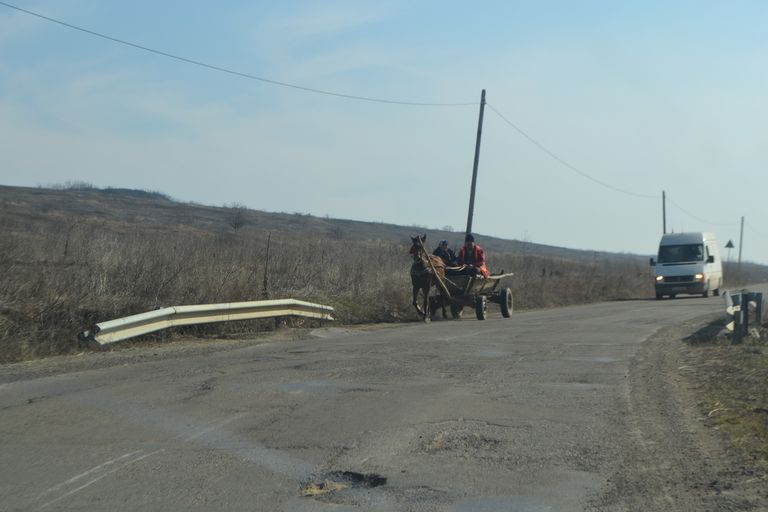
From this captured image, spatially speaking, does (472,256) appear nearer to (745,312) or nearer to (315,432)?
(745,312)

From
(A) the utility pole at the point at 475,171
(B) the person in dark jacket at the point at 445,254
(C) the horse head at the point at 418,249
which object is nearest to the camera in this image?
(C) the horse head at the point at 418,249

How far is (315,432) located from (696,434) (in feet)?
11.6

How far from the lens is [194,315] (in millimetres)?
15914

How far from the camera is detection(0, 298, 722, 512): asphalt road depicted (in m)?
5.95

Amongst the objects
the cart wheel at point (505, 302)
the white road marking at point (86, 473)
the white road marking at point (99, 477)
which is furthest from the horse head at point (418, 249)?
→ the white road marking at point (86, 473)

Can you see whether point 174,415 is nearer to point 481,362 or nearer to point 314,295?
point 481,362

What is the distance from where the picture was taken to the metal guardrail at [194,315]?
13.8 m

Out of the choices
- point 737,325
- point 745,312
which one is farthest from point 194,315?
point 745,312

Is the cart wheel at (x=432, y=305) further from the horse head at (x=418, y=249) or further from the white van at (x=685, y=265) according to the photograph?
the white van at (x=685, y=265)

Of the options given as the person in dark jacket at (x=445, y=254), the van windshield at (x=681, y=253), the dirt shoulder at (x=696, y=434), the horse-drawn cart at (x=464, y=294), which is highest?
the van windshield at (x=681, y=253)

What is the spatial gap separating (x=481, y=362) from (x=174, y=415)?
5.49 meters

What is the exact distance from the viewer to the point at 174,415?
334 inches

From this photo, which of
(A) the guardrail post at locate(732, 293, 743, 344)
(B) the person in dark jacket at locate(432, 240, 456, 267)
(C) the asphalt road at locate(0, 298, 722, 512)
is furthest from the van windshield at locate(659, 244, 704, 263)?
(C) the asphalt road at locate(0, 298, 722, 512)

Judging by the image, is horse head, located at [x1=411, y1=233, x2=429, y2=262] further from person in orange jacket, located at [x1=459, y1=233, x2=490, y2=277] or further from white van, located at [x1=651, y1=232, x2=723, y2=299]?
white van, located at [x1=651, y1=232, x2=723, y2=299]
